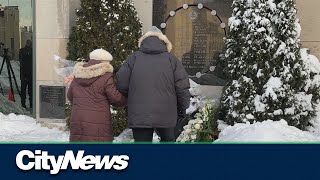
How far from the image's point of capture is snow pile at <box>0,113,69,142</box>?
315 inches

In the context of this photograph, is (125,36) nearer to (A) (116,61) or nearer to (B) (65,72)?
(A) (116,61)

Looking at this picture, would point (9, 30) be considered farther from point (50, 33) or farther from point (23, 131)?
point (23, 131)

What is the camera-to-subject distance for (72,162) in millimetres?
3434

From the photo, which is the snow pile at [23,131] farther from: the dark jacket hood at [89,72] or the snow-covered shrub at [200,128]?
the dark jacket hood at [89,72]

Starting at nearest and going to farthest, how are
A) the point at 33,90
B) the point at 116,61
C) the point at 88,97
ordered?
the point at 88,97, the point at 116,61, the point at 33,90

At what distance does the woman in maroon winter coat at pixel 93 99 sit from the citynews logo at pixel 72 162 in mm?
1318

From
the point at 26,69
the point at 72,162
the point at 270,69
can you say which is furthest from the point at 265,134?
the point at 26,69

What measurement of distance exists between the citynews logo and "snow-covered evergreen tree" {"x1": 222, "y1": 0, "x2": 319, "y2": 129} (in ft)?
12.4

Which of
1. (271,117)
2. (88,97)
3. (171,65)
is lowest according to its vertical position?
(271,117)

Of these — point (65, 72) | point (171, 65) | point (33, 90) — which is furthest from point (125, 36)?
point (171, 65)

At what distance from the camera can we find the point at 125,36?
793cm

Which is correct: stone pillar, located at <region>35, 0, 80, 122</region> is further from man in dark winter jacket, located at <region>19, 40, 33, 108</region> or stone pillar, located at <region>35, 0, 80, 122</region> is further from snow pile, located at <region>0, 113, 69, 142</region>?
man in dark winter jacket, located at <region>19, 40, 33, 108</region>

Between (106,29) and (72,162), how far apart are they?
15.5ft

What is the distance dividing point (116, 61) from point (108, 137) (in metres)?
3.07
